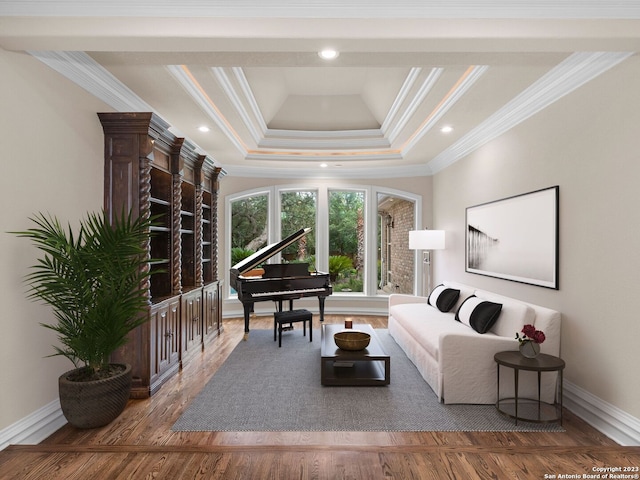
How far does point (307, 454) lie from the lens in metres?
2.46

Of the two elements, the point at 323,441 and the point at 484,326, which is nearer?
the point at 323,441

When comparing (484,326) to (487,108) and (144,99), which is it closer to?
(487,108)

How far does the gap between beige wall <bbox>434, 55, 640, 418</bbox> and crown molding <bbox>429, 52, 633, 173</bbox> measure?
72 millimetres

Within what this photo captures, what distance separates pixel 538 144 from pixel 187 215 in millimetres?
4074

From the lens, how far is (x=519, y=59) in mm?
2893

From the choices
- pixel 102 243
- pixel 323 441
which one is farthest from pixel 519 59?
pixel 102 243

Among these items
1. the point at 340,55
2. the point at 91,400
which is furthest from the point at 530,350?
the point at 91,400

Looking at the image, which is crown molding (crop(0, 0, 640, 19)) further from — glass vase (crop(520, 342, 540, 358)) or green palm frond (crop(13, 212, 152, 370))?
glass vase (crop(520, 342, 540, 358))

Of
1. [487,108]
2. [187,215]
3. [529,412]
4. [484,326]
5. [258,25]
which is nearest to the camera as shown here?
[258,25]

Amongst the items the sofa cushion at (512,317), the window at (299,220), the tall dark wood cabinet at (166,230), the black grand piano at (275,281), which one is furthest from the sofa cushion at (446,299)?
the tall dark wood cabinet at (166,230)

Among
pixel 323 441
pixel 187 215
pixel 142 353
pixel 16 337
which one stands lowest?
pixel 323 441

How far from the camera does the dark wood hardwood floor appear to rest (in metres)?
2.26

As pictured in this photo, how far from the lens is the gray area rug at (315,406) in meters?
2.94

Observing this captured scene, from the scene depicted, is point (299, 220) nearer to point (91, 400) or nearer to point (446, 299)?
point (446, 299)
